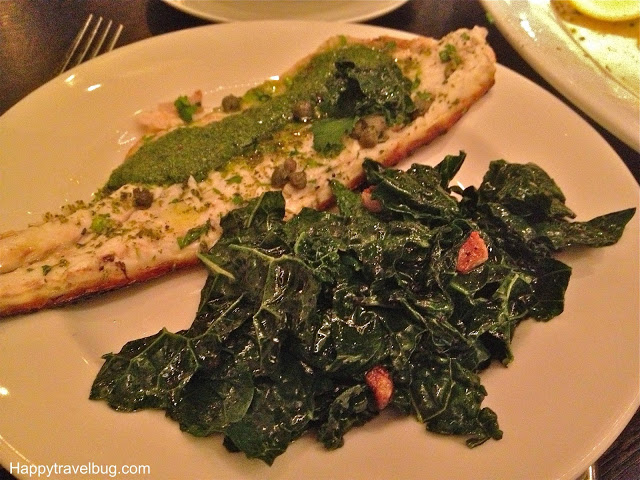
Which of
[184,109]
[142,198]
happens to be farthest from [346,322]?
[184,109]

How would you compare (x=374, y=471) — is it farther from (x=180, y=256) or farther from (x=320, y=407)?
(x=180, y=256)

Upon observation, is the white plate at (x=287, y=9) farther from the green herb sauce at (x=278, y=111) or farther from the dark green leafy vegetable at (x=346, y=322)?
the dark green leafy vegetable at (x=346, y=322)

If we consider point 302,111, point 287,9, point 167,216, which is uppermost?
point 287,9

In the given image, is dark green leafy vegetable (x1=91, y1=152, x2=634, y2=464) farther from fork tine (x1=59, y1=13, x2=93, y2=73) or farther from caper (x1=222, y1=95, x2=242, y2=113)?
fork tine (x1=59, y1=13, x2=93, y2=73)

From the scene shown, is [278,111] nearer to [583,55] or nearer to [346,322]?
[346,322]

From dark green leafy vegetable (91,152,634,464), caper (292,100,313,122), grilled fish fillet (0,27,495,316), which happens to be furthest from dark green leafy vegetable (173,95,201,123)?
dark green leafy vegetable (91,152,634,464)
